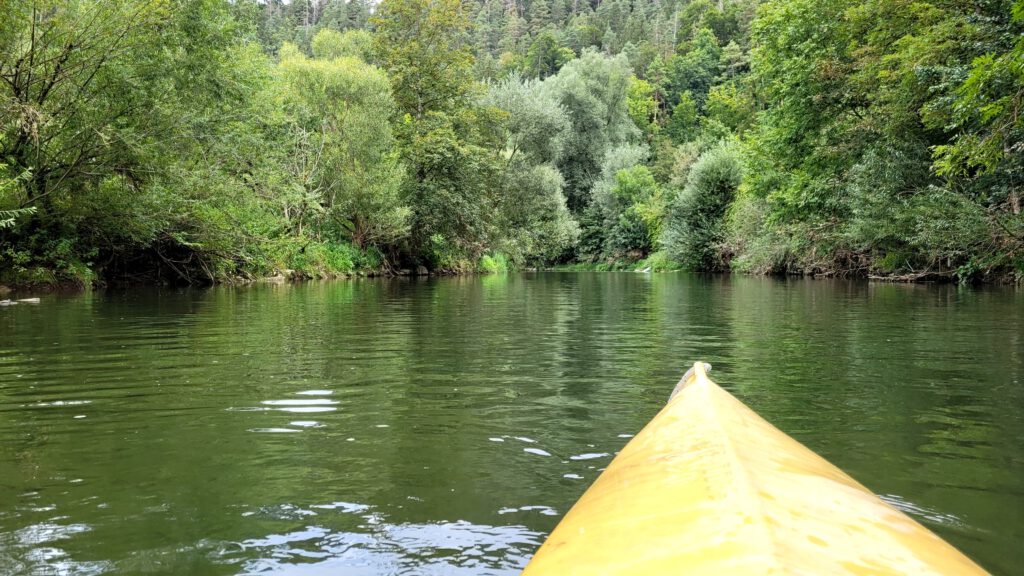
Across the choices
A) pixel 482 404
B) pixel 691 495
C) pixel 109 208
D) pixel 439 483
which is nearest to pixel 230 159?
pixel 109 208

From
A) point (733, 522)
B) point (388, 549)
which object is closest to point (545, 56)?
point (388, 549)

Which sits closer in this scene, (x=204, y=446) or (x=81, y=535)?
(x=81, y=535)

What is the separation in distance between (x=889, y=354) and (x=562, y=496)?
218 inches

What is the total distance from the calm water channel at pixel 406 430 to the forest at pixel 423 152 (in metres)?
5.00

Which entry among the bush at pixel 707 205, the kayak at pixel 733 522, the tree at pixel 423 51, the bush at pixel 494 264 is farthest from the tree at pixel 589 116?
the kayak at pixel 733 522

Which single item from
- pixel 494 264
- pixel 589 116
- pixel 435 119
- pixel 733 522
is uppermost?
pixel 589 116

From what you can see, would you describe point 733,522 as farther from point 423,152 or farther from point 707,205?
point 707,205

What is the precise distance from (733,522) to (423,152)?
3178cm

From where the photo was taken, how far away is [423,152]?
32.2 meters

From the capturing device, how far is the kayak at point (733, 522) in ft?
4.48

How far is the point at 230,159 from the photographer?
19.5 m

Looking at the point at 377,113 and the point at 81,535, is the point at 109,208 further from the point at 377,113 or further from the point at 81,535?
the point at 81,535

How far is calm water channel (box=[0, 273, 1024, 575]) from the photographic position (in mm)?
2578

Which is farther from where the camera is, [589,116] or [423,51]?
[589,116]
